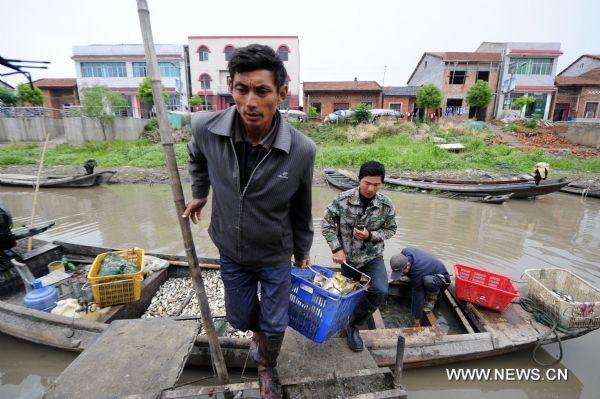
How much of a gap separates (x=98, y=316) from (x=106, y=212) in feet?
23.4

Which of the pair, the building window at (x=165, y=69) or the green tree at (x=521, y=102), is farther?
the building window at (x=165, y=69)

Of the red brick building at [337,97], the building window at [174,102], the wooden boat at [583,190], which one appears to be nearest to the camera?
the wooden boat at [583,190]

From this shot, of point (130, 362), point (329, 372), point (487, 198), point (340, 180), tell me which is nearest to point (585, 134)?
point (487, 198)

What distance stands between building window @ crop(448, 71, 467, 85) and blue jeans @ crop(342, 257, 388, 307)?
93.1 ft

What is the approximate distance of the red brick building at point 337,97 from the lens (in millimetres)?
26875

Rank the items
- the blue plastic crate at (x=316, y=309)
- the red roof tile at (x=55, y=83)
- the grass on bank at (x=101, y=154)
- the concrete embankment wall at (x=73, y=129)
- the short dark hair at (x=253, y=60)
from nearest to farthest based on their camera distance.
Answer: the short dark hair at (x=253, y=60), the blue plastic crate at (x=316, y=309), the grass on bank at (x=101, y=154), the concrete embankment wall at (x=73, y=129), the red roof tile at (x=55, y=83)

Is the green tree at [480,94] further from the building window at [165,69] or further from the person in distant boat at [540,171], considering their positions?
the building window at [165,69]

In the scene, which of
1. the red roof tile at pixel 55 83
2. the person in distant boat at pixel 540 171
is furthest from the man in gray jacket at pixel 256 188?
the red roof tile at pixel 55 83

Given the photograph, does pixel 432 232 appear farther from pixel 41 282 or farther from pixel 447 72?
pixel 447 72

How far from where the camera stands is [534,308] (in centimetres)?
341

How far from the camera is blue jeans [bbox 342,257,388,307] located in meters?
2.75

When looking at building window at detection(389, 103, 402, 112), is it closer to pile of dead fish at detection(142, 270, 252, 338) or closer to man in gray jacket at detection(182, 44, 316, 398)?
pile of dead fish at detection(142, 270, 252, 338)

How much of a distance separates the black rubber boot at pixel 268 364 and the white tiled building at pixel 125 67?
28.1 meters

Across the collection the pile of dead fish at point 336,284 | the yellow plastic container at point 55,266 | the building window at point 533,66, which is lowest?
the yellow plastic container at point 55,266
